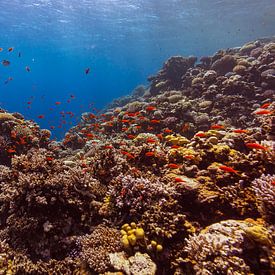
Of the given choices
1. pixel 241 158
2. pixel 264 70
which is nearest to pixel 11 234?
pixel 241 158

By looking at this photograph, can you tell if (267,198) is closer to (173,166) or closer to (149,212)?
(149,212)

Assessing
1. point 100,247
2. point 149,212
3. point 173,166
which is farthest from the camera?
point 173,166

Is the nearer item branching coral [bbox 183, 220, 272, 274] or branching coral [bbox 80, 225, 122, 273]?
branching coral [bbox 183, 220, 272, 274]

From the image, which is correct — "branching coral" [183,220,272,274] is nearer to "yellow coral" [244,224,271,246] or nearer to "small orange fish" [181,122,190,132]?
"yellow coral" [244,224,271,246]

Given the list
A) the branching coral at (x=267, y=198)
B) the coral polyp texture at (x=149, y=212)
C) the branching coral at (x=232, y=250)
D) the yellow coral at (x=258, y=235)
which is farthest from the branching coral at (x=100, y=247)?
the branching coral at (x=267, y=198)

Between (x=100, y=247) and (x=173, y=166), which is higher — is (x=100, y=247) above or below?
below

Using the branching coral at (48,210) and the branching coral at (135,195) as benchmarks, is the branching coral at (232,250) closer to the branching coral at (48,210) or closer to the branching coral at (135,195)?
the branching coral at (135,195)

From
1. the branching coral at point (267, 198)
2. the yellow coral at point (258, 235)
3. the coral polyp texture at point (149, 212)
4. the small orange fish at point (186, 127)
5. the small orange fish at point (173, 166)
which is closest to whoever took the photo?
the yellow coral at point (258, 235)

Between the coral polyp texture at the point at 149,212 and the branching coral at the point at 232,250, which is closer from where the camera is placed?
the branching coral at the point at 232,250

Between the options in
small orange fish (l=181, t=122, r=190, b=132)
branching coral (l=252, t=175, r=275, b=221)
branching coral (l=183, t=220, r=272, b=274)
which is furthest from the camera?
small orange fish (l=181, t=122, r=190, b=132)

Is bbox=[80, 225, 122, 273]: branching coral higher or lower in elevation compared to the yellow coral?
lower

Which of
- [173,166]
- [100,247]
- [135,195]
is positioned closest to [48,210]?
[100,247]

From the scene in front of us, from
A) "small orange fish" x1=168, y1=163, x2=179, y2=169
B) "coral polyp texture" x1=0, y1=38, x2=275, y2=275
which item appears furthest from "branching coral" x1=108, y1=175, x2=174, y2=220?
"small orange fish" x1=168, y1=163, x2=179, y2=169

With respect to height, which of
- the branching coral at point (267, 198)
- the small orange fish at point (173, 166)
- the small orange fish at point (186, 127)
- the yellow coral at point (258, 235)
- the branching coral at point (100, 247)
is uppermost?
the small orange fish at point (186, 127)
